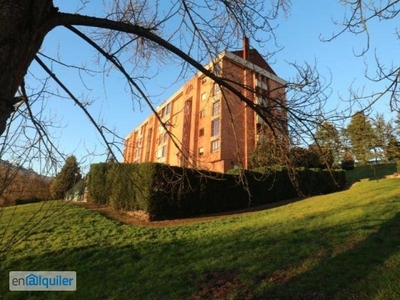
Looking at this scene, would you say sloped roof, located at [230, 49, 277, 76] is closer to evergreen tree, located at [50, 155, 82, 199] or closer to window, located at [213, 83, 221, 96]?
window, located at [213, 83, 221, 96]

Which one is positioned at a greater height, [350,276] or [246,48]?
[246,48]

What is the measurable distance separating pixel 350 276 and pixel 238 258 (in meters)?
2.42

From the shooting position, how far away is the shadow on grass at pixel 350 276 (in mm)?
4359

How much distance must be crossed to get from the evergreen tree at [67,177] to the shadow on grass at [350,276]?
3354 mm

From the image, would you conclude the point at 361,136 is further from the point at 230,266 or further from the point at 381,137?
the point at 230,266

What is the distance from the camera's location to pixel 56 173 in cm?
384

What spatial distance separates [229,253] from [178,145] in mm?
4161

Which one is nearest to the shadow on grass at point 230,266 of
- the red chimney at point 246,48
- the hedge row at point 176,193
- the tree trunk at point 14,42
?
the red chimney at point 246,48

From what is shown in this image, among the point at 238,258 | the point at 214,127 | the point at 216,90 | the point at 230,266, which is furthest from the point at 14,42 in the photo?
the point at 214,127

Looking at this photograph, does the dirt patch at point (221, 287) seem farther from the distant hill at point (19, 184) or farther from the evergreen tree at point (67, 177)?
the distant hill at point (19, 184)

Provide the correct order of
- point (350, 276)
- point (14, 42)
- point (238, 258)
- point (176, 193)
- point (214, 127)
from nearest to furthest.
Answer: point (14, 42) < point (350, 276) < point (238, 258) < point (176, 193) < point (214, 127)

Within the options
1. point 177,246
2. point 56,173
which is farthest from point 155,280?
point 56,173

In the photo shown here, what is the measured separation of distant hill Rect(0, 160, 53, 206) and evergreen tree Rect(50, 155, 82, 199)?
0.14 metres

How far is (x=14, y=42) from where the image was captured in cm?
201
